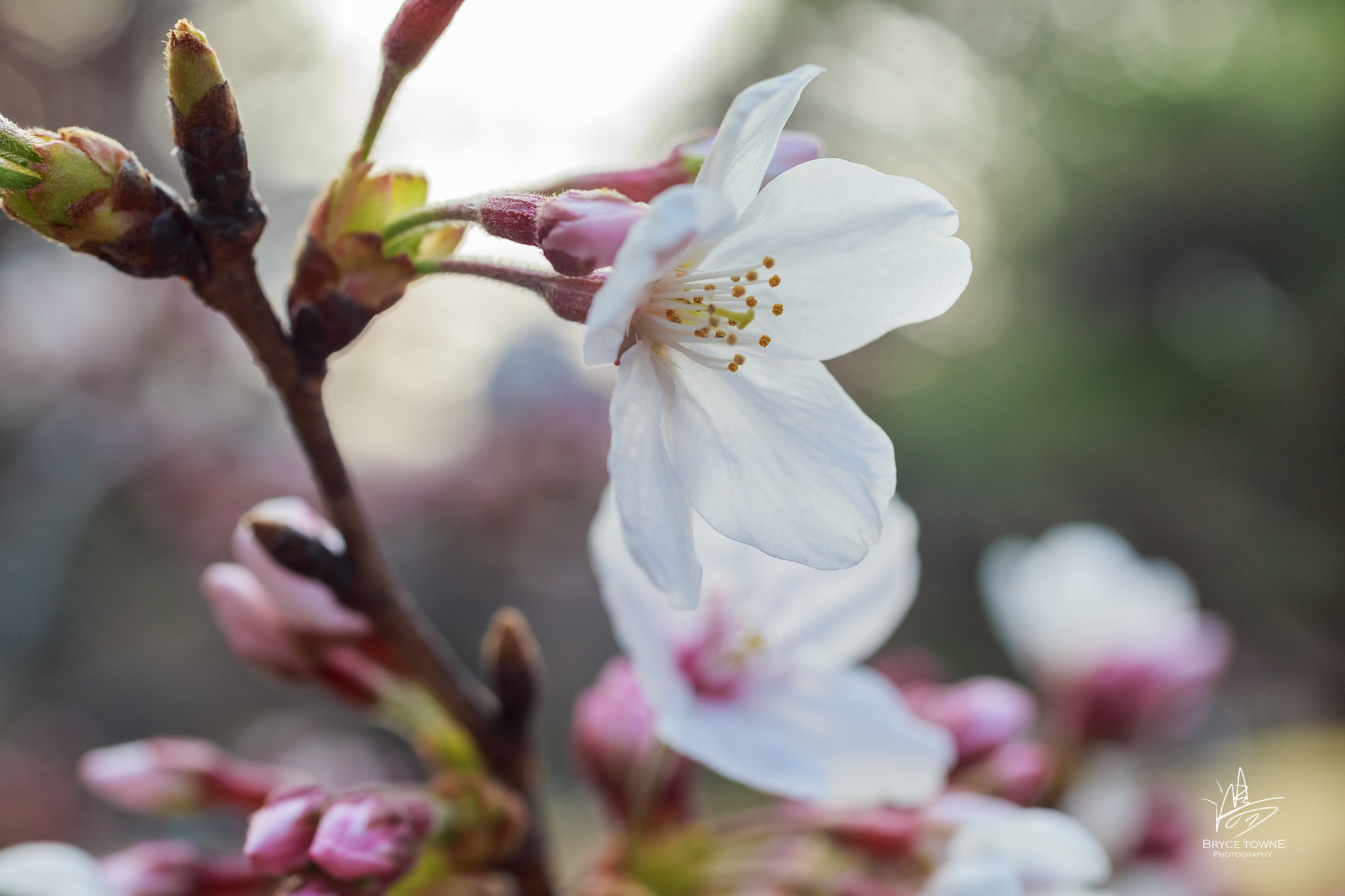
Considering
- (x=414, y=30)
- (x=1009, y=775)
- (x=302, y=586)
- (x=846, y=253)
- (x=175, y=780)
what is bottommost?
(x=1009, y=775)

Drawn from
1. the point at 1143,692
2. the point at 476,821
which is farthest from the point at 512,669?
the point at 1143,692

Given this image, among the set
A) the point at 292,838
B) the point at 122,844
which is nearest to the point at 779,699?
the point at 292,838

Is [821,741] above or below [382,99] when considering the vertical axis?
below

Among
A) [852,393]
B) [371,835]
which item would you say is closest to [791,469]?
[371,835]

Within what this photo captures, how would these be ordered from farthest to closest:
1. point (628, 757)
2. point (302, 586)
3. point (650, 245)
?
point (628, 757) < point (302, 586) < point (650, 245)

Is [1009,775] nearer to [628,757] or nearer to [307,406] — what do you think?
[628,757]

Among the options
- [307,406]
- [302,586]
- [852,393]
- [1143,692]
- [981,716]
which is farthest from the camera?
[852,393]

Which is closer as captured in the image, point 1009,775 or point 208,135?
point 208,135

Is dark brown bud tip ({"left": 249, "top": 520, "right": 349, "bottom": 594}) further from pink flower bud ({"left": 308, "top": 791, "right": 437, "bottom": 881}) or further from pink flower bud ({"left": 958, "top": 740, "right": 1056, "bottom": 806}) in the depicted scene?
pink flower bud ({"left": 958, "top": 740, "right": 1056, "bottom": 806})
